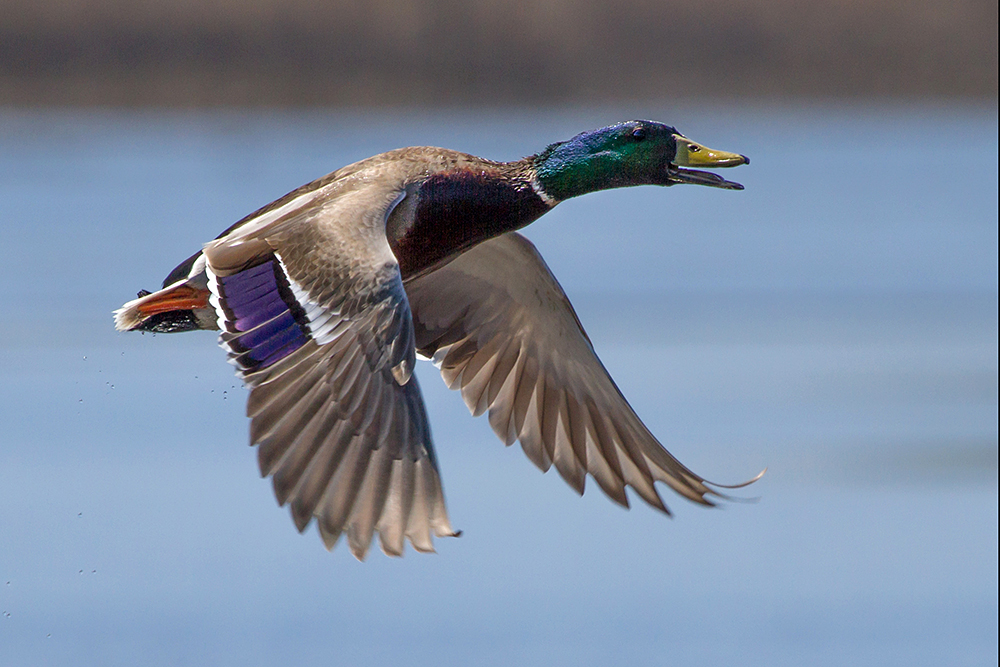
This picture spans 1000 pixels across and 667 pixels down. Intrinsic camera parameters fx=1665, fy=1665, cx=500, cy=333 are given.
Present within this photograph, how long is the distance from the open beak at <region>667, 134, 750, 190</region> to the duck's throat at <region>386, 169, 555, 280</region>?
0.54m

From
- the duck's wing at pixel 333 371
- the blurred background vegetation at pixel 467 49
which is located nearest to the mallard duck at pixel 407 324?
the duck's wing at pixel 333 371

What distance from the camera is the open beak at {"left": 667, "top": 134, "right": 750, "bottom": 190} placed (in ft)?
17.7

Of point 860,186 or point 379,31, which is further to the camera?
point 379,31

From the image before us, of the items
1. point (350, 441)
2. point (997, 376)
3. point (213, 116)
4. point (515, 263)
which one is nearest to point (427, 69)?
point (213, 116)

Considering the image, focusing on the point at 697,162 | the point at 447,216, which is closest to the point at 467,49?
the point at 697,162

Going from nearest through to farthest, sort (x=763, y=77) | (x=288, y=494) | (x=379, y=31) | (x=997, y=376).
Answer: (x=288, y=494) < (x=997, y=376) < (x=379, y=31) < (x=763, y=77)

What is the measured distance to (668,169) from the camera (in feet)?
18.0

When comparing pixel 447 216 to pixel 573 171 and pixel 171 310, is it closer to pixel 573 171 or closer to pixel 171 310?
pixel 573 171

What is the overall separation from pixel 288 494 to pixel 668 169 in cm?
196

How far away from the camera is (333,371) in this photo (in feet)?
14.7

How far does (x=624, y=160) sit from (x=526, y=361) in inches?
30.3

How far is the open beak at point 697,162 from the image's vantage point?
540 cm

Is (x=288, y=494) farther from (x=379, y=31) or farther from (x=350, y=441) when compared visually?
(x=379, y=31)

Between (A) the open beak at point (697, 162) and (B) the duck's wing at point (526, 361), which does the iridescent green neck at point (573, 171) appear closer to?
(A) the open beak at point (697, 162)
